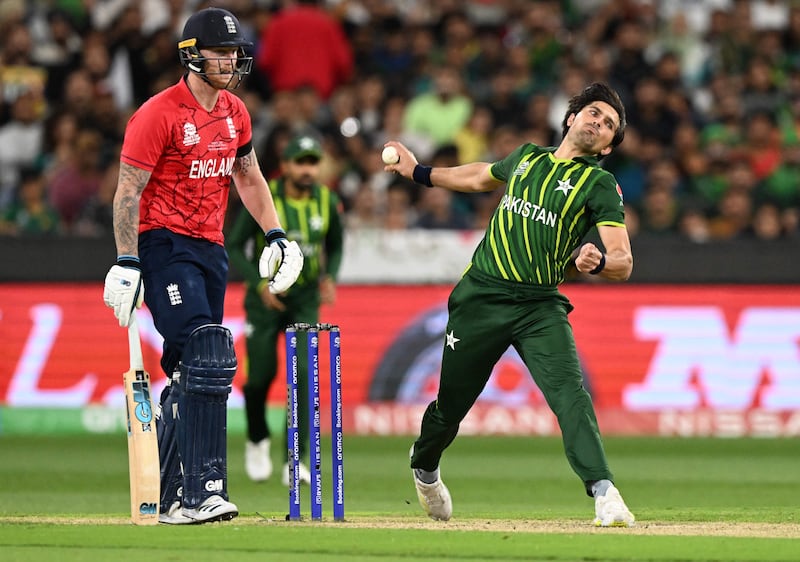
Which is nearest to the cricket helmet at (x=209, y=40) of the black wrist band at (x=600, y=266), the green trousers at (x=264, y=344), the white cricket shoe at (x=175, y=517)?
the black wrist band at (x=600, y=266)

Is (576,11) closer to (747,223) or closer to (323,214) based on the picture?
(747,223)

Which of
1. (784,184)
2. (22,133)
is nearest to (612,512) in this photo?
(784,184)

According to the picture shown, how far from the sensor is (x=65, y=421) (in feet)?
46.7

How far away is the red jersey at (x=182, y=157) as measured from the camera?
23.7 ft

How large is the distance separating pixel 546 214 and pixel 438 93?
30.1 ft

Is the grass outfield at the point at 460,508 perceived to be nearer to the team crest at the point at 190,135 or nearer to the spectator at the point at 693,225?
the team crest at the point at 190,135

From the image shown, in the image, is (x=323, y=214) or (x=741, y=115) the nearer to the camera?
(x=323, y=214)

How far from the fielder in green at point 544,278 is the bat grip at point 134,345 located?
4.92ft

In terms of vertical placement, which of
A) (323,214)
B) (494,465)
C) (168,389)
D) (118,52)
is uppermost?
(118,52)

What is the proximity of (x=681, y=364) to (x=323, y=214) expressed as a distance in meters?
4.61

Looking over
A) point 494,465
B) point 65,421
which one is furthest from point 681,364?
point 65,421

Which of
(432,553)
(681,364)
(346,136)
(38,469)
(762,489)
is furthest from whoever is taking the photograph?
(346,136)

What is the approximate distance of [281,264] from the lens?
299 inches

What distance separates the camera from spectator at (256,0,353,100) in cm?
1653
